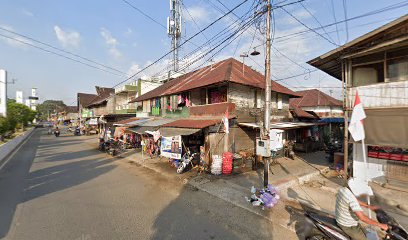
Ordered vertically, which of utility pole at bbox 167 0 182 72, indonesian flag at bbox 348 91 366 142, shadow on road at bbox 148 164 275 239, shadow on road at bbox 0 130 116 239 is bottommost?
shadow on road at bbox 148 164 275 239

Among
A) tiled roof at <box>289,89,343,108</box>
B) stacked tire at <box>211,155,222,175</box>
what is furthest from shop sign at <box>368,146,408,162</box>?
tiled roof at <box>289,89,343,108</box>

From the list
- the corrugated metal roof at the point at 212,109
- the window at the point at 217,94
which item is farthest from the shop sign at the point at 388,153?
the window at the point at 217,94

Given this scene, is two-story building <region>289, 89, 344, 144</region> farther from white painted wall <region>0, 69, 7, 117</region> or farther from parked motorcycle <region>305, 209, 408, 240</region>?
white painted wall <region>0, 69, 7, 117</region>

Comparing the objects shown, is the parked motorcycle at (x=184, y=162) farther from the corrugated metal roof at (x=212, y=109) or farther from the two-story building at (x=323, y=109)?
the two-story building at (x=323, y=109)

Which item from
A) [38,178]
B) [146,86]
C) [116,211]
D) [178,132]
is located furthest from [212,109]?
[146,86]

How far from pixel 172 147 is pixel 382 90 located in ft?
33.7

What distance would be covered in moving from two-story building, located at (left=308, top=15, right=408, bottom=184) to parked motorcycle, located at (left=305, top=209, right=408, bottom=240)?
4.64 metres

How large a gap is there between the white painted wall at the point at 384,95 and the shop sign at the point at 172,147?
8.81 m

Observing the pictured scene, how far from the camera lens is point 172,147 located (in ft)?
36.8

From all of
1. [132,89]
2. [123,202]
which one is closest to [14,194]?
[123,202]

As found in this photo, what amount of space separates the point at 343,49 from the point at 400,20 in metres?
1.94

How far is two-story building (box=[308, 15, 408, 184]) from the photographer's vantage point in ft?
24.3

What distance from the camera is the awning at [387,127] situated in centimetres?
726

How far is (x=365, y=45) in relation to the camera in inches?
325
